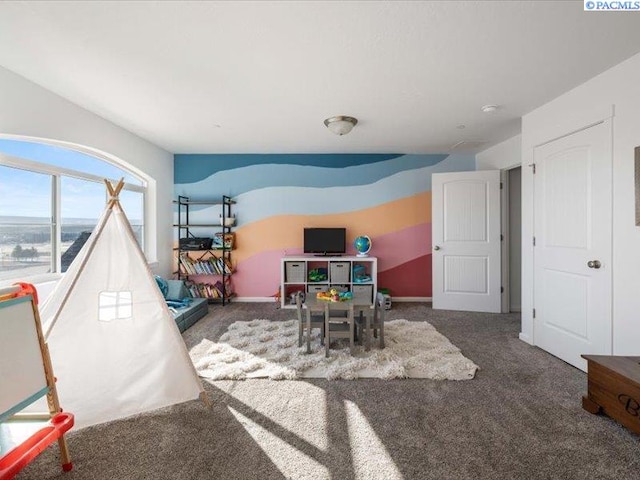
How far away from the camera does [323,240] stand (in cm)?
492

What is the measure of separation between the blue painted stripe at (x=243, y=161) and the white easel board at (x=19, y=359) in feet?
12.5

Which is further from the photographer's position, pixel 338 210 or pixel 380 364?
pixel 338 210

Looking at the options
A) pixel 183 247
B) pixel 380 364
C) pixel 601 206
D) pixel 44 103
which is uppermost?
pixel 44 103

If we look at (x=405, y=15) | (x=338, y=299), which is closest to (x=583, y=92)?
(x=405, y=15)

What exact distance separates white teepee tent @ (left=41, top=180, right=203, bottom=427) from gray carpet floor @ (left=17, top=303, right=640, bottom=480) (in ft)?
0.46

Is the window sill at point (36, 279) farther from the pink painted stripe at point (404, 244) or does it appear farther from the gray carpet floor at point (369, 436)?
the pink painted stripe at point (404, 244)

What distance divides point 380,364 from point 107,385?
204 cm

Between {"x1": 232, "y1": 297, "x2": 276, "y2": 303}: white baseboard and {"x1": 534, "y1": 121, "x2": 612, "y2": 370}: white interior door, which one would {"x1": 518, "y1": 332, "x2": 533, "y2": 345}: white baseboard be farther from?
{"x1": 232, "y1": 297, "x2": 276, "y2": 303}: white baseboard

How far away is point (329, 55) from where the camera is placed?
2170 mm

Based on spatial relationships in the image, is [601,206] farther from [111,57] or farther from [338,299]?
[111,57]

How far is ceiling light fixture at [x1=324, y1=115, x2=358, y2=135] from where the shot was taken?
3.35 meters

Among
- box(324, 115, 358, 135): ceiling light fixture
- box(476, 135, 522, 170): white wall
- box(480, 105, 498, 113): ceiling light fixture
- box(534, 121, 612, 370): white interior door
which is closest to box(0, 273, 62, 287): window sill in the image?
box(324, 115, 358, 135): ceiling light fixture

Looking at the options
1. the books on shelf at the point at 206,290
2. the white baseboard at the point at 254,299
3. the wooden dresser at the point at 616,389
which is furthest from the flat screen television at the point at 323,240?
the wooden dresser at the point at 616,389

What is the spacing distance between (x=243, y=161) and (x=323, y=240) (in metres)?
1.86
